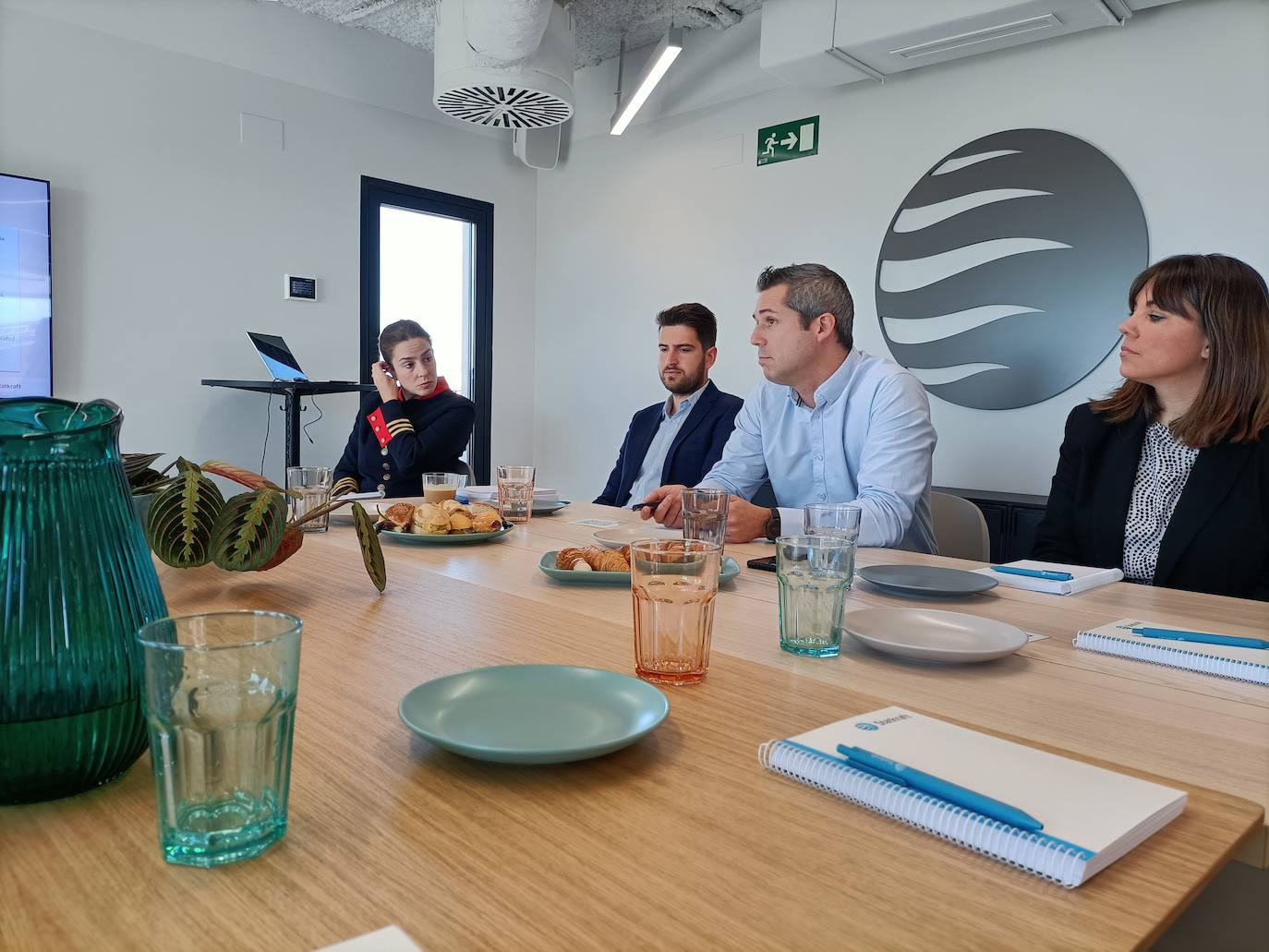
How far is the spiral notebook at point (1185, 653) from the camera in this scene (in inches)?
37.1

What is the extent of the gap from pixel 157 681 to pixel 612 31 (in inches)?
190

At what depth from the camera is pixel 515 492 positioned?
2096mm

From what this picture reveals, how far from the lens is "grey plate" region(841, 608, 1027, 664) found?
0.93 meters

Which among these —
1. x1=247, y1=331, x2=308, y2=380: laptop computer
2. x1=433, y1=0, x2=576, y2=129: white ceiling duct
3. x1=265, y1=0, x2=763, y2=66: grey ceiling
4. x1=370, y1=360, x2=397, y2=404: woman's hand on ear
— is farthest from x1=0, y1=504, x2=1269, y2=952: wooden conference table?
x1=265, y1=0, x2=763, y2=66: grey ceiling

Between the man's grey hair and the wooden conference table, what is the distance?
171cm

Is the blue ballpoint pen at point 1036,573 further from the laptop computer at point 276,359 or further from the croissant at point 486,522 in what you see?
the laptop computer at point 276,359

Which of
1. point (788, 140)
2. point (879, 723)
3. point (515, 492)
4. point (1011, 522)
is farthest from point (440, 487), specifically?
point (788, 140)

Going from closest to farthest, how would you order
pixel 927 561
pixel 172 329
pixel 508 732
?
pixel 508 732
pixel 927 561
pixel 172 329

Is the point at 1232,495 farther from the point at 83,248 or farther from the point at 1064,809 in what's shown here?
the point at 83,248

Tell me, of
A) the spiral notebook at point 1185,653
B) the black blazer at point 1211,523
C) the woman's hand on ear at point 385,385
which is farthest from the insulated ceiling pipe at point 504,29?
the spiral notebook at point 1185,653

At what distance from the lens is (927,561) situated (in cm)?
164

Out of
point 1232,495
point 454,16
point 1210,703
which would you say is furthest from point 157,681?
point 454,16

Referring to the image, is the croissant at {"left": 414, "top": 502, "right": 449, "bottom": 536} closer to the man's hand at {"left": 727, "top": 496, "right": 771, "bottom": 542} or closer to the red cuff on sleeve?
the man's hand at {"left": 727, "top": 496, "right": 771, "bottom": 542}

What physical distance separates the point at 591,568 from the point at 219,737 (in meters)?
0.86
